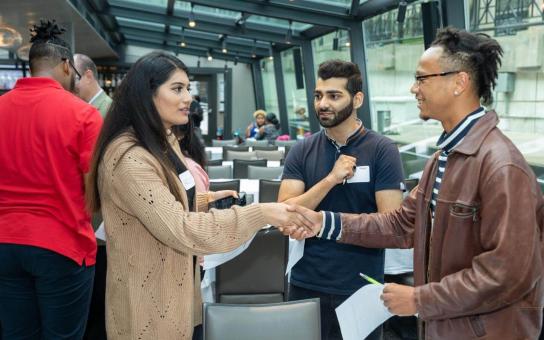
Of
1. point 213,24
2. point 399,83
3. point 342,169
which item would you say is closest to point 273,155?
point 399,83

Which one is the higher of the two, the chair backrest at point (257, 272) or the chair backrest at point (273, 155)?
the chair backrest at point (273, 155)

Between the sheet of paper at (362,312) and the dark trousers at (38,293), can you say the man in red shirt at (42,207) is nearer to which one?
the dark trousers at (38,293)

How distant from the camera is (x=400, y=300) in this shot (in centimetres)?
139

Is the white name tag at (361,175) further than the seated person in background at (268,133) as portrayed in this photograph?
No

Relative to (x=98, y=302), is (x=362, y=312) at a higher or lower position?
higher

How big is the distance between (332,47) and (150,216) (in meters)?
8.33

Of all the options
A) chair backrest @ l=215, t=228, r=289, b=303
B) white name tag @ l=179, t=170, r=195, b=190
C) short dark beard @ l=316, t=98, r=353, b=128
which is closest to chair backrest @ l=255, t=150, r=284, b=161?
chair backrest @ l=215, t=228, r=289, b=303

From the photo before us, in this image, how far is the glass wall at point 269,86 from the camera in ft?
52.2

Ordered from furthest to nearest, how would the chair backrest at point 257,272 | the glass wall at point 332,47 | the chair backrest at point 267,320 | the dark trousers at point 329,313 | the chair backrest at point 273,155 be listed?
the glass wall at point 332,47 → the chair backrest at point 273,155 → the chair backrest at point 257,272 → the dark trousers at point 329,313 → the chair backrest at point 267,320

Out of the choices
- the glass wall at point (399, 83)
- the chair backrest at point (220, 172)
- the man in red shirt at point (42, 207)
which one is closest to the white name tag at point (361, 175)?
the man in red shirt at point (42, 207)

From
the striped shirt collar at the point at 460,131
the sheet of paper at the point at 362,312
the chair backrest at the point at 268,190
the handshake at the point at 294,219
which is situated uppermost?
the striped shirt collar at the point at 460,131

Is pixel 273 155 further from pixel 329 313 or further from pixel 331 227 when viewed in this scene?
pixel 331 227

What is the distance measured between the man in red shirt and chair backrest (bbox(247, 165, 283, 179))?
3324mm

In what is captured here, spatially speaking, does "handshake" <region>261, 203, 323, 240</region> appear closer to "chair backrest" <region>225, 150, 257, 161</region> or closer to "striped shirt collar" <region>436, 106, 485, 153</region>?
"striped shirt collar" <region>436, 106, 485, 153</region>
